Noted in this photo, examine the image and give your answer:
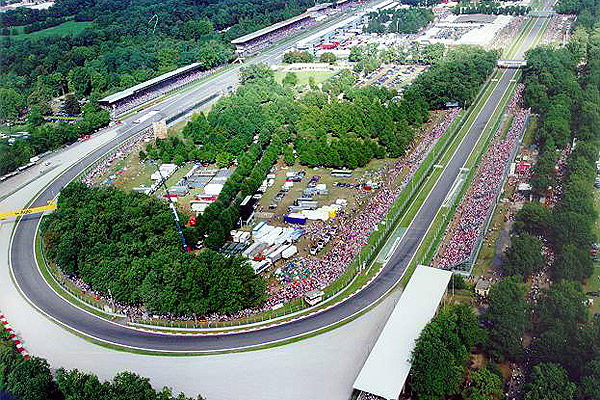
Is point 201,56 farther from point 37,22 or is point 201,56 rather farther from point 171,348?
point 171,348

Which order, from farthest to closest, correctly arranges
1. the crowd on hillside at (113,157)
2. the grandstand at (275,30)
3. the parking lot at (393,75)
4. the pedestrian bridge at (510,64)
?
the grandstand at (275,30), the pedestrian bridge at (510,64), the parking lot at (393,75), the crowd on hillside at (113,157)

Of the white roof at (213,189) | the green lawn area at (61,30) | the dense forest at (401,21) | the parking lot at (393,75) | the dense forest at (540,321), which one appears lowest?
the parking lot at (393,75)

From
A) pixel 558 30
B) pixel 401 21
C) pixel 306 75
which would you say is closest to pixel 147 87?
pixel 306 75

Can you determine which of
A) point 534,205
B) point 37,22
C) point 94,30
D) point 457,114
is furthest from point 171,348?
point 37,22

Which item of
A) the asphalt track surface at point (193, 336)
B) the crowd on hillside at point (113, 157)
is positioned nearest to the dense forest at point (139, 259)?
the asphalt track surface at point (193, 336)

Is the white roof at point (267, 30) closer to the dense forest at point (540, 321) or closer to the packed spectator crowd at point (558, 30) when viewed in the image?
the packed spectator crowd at point (558, 30)

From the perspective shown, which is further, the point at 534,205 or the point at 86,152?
the point at 86,152

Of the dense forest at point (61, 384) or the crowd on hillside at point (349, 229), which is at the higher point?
the dense forest at point (61, 384)
